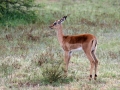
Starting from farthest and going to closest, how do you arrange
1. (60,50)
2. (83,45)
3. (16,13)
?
(16,13)
(60,50)
(83,45)

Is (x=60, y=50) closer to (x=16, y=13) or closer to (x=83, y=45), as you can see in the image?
(x=83, y=45)

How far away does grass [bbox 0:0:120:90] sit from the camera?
7.00 m

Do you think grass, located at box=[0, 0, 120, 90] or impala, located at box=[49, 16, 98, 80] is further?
impala, located at box=[49, 16, 98, 80]

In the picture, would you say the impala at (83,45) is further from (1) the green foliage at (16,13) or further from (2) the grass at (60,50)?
(1) the green foliage at (16,13)

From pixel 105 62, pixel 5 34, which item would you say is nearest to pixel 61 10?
pixel 5 34

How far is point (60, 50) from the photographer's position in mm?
10430

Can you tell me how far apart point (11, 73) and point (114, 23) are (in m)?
7.94

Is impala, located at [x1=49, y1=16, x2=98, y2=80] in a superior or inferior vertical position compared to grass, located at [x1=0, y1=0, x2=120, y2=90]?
superior

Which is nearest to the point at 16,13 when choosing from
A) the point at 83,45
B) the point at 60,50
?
the point at 60,50

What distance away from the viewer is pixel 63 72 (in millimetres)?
7344

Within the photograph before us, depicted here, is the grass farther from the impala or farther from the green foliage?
the green foliage

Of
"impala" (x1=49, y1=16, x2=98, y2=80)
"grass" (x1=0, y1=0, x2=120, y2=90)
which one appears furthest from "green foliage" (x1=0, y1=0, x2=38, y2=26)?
"impala" (x1=49, y1=16, x2=98, y2=80)

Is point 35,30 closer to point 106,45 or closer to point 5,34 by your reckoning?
point 5,34

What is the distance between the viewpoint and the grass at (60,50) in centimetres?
700
